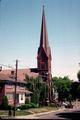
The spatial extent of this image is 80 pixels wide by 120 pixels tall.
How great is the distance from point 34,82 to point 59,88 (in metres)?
33.3

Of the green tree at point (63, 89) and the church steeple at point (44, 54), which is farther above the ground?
the church steeple at point (44, 54)

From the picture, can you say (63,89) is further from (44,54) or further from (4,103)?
(4,103)

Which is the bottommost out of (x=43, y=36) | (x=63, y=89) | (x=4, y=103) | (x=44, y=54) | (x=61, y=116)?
(x=61, y=116)

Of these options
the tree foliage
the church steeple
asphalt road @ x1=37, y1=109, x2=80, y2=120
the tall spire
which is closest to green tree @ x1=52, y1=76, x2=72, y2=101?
the church steeple

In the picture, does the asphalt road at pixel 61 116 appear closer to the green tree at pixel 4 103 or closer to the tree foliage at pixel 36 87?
the green tree at pixel 4 103

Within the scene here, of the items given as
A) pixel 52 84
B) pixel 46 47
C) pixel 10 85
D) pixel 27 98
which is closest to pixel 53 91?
pixel 52 84

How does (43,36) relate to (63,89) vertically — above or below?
above

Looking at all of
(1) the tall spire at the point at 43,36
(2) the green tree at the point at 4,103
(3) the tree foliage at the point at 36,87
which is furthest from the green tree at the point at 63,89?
(2) the green tree at the point at 4,103

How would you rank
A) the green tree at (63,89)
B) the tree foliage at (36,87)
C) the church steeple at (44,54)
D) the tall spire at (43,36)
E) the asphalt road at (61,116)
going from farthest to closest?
1. the church steeple at (44,54)
2. the tall spire at (43,36)
3. the green tree at (63,89)
4. the tree foliage at (36,87)
5. the asphalt road at (61,116)

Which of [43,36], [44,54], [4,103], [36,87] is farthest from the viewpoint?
[44,54]

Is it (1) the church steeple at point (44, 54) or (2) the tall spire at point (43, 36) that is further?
(1) the church steeple at point (44, 54)

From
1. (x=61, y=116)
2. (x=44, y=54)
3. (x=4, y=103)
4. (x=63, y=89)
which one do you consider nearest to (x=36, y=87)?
(x=4, y=103)

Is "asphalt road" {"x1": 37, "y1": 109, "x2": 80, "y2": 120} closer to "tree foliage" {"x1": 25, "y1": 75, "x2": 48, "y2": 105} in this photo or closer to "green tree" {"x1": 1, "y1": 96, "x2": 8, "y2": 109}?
"green tree" {"x1": 1, "y1": 96, "x2": 8, "y2": 109}

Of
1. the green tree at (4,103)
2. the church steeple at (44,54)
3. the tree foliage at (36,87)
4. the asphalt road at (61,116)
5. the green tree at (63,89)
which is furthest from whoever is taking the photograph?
the church steeple at (44,54)
